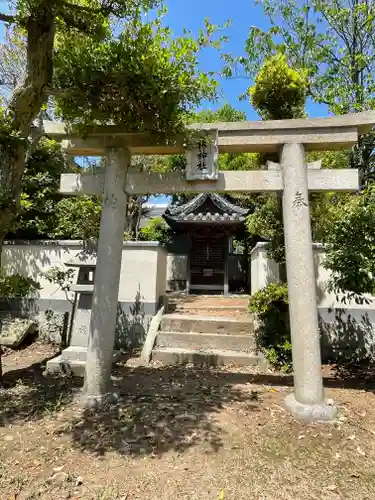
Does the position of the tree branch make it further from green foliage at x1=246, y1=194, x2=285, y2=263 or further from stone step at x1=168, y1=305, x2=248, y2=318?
stone step at x1=168, y1=305, x2=248, y2=318

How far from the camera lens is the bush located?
6.45 metres

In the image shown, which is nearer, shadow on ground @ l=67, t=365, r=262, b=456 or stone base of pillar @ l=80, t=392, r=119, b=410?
shadow on ground @ l=67, t=365, r=262, b=456

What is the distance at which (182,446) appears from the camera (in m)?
3.59

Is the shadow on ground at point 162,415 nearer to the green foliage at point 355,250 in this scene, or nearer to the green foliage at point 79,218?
the green foliage at point 355,250

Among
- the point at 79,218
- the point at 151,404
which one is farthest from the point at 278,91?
the point at 151,404

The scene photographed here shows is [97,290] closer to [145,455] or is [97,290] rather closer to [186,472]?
[145,455]

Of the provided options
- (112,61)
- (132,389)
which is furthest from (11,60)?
(132,389)

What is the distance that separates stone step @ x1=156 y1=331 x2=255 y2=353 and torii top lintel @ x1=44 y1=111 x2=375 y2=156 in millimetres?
4041

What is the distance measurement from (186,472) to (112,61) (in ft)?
15.3

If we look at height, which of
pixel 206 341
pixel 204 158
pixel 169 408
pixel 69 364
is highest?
pixel 204 158

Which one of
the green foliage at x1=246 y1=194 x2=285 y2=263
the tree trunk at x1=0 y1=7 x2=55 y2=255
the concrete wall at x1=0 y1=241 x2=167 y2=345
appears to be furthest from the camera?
the concrete wall at x1=0 y1=241 x2=167 y2=345

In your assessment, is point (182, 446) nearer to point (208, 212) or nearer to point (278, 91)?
point (278, 91)

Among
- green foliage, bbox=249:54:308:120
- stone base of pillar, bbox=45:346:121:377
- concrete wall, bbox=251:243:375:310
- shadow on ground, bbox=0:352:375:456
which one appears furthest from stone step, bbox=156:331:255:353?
green foliage, bbox=249:54:308:120

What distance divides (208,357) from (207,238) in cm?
697
